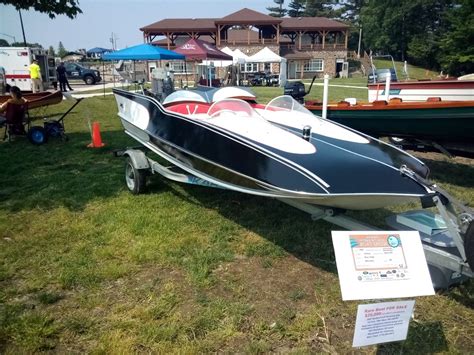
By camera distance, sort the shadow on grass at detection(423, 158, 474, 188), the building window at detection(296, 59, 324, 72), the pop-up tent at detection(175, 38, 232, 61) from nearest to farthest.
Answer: the shadow on grass at detection(423, 158, 474, 188) < the pop-up tent at detection(175, 38, 232, 61) < the building window at detection(296, 59, 324, 72)

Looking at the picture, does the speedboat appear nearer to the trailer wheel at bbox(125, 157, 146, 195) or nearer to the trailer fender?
the trailer fender

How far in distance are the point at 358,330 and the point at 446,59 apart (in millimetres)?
45987

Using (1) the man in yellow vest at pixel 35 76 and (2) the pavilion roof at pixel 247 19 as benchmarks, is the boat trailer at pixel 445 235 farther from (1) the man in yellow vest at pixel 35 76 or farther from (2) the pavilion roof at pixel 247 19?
(2) the pavilion roof at pixel 247 19

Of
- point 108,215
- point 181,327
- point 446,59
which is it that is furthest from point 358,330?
point 446,59

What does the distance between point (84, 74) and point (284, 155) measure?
98.4 ft

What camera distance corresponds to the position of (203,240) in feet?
13.4

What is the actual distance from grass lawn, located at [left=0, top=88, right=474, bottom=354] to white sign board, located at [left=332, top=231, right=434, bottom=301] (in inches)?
25.7

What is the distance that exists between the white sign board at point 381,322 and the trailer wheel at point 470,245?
665 mm

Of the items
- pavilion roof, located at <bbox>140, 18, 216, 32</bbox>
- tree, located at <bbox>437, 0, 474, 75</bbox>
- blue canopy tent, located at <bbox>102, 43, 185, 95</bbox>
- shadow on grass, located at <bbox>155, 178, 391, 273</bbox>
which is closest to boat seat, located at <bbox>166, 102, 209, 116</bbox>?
shadow on grass, located at <bbox>155, 178, 391, 273</bbox>

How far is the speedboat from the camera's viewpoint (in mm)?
3014

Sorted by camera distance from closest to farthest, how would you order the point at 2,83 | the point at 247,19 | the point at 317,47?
the point at 2,83 < the point at 247,19 < the point at 317,47

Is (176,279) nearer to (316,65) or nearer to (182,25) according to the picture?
(182,25)

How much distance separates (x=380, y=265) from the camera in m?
2.14

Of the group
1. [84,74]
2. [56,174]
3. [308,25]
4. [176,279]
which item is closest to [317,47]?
[308,25]
